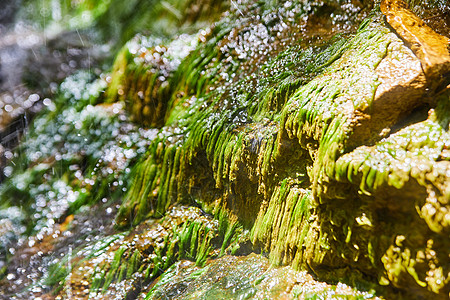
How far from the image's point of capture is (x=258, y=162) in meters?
2.97

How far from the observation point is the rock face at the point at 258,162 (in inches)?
71.8

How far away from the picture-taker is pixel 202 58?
4.58m

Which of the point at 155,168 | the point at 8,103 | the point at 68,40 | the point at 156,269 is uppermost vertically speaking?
the point at 68,40

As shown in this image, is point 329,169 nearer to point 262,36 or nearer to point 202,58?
point 262,36

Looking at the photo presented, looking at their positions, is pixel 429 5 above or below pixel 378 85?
above

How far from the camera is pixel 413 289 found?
1765mm

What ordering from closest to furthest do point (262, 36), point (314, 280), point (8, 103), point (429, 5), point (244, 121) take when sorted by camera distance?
point (314, 280)
point (429, 5)
point (244, 121)
point (262, 36)
point (8, 103)

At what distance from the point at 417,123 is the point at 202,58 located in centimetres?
339

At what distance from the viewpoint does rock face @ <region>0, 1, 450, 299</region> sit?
182cm

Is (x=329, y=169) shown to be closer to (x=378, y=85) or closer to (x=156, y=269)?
(x=378, y=85)

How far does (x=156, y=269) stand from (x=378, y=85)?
9.87 feet

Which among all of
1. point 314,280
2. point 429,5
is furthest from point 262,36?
point 314,280

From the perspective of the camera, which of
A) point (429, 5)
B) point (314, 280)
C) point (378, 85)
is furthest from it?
point (429, 5)

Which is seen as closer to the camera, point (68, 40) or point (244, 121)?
point (244, 121)
